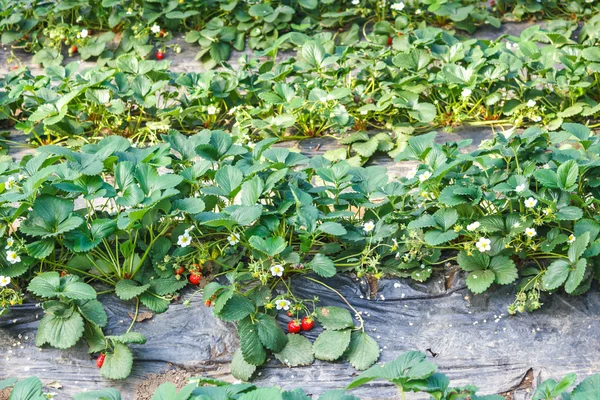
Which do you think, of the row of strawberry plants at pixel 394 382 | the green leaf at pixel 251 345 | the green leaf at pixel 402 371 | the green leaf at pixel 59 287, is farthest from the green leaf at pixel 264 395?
the green leaf at pixel 59 287

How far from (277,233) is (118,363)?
0.84 meters

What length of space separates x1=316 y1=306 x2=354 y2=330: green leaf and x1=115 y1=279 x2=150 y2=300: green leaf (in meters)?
0.74

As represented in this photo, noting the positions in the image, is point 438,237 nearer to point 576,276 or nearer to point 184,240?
point 576,276

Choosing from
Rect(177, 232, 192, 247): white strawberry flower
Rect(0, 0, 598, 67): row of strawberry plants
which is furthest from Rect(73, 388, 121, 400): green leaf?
Rect(0, 0, 598, 67): row of strawberry plants

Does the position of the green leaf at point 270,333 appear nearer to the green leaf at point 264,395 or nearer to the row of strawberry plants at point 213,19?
the green leaf at point 264,395

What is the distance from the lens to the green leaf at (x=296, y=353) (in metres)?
3.09

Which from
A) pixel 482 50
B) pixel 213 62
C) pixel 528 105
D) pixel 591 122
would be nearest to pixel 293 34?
pixel 213 62

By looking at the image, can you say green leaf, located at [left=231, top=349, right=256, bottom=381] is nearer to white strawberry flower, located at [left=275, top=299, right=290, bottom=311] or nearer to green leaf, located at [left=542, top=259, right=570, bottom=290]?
white strawberry flower, located at [left=275, top=299, right=290, bottom=311]

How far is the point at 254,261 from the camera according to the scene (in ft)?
10.9

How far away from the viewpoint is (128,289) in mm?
3275

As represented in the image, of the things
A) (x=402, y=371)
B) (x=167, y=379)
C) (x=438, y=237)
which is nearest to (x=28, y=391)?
(x=167, y=379)

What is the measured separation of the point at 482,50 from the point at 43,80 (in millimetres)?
2663

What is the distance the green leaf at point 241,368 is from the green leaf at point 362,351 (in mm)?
392

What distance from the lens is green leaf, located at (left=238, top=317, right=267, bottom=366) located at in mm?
3031
